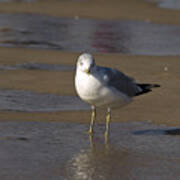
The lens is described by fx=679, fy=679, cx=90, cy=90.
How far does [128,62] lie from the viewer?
12648 millimetres

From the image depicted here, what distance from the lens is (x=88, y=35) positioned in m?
16.0

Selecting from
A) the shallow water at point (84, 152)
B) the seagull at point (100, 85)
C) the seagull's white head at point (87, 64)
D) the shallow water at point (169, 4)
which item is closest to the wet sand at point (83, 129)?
the shallow water at point (84, 152)

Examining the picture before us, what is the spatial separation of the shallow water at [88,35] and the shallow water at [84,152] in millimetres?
6038

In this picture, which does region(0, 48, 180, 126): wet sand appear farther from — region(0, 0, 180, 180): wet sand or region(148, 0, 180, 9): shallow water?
region(148, 0, 180, 9): shallow water

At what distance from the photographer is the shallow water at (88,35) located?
1431 centimetres

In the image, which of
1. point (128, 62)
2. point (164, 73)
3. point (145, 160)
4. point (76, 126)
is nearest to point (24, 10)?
point (128, 62)

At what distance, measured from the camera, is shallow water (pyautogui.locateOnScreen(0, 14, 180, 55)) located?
14312 millimetres

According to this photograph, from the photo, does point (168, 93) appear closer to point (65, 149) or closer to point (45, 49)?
point (65, 149)

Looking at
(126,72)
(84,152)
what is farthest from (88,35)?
(84,152)

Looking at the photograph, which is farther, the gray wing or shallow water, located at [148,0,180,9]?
shallow water, located at [148,0,180,9]

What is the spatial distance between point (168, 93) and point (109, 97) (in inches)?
99.3

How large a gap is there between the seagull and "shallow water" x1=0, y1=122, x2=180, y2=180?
355 mm

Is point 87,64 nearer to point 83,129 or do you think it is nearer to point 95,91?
point 95,91

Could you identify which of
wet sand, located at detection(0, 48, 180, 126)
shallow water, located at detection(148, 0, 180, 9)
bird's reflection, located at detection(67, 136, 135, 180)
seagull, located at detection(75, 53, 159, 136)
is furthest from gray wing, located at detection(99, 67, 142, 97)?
shallow water, located at detection(148, 0, 180, 9)
